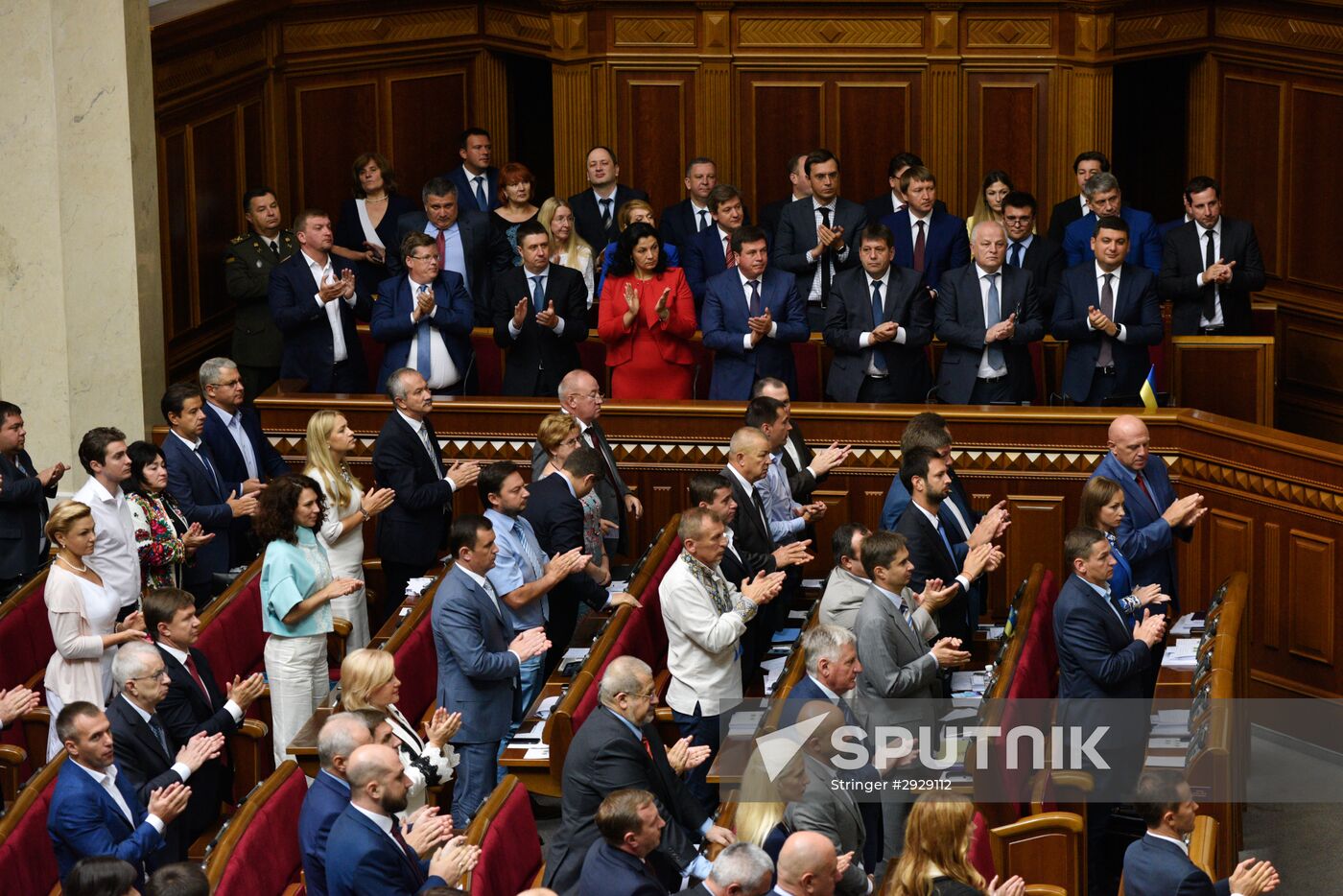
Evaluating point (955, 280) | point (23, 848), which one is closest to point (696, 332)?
point (955, 280)

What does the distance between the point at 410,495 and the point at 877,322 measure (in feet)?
8.50

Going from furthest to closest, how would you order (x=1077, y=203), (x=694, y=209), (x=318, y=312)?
(x=694, y=209) < (x=1077, y=203) < (x=318, y=312)

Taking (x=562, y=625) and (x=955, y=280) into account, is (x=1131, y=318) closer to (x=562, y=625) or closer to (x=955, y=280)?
(x=955, y=280)

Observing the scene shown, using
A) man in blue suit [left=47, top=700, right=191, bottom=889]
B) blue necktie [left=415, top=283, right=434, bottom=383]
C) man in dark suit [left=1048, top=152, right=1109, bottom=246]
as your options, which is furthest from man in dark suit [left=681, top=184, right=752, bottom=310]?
man in blue suit [left=47, top=700, right=191, bottom=889]

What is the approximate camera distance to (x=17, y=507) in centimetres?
904

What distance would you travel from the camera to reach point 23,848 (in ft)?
22.3

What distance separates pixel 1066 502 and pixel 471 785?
11.5ft

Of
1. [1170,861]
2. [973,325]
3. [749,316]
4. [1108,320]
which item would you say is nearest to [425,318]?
[749,316]

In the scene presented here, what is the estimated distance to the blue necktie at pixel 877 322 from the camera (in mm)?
10336

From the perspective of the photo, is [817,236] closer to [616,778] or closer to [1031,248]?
[1031,248]

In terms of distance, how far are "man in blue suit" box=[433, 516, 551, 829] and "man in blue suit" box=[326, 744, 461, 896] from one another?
1.52 metres

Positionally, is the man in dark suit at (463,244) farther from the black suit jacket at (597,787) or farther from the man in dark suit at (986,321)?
the black suit jacket at (597,787)

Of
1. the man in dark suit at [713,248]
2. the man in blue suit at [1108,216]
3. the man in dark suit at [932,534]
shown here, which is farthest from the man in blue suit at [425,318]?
the man in blue suit at [1108,216]

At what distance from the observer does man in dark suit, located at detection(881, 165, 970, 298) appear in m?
11.3
